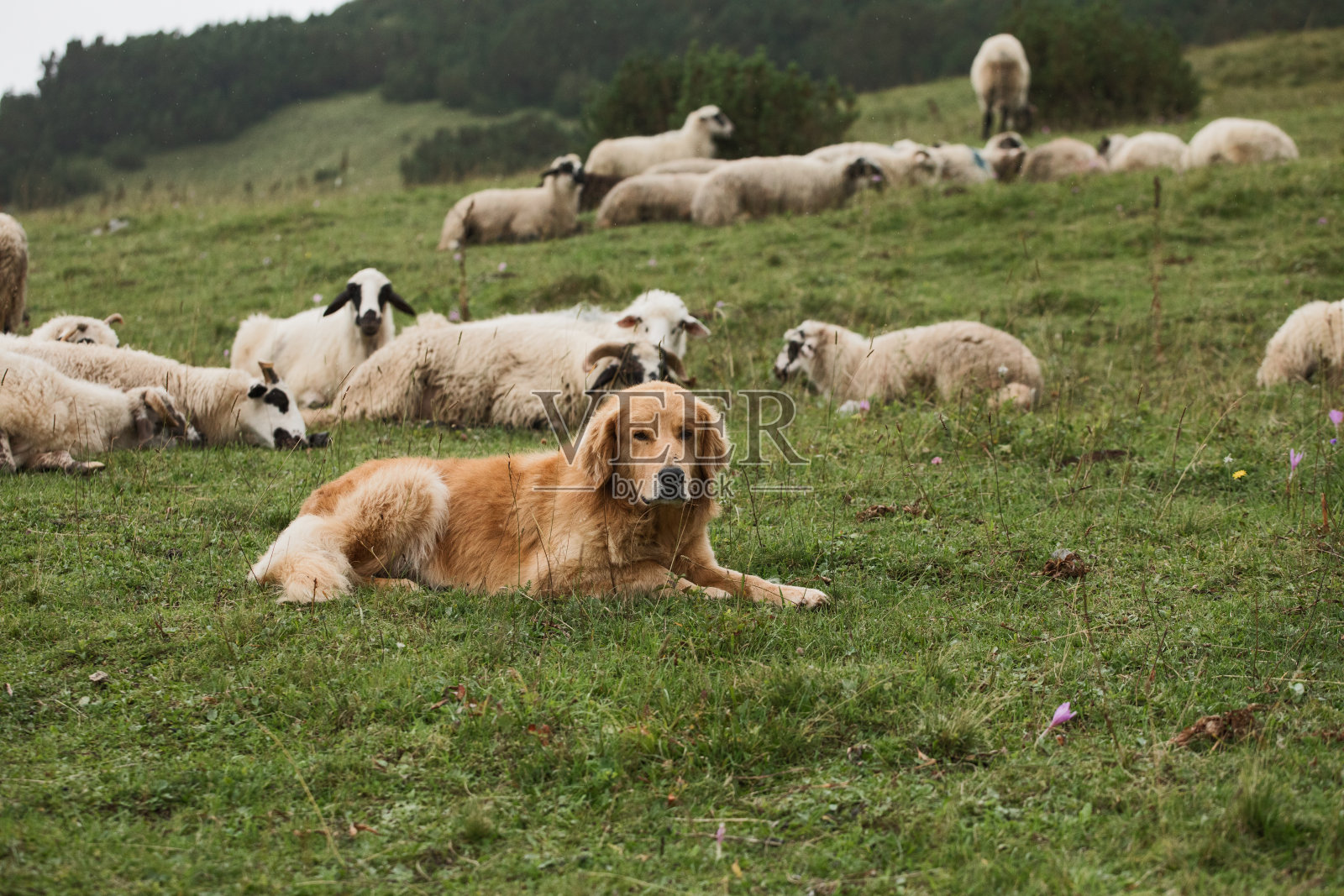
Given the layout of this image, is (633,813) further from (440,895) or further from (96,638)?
(96,638)

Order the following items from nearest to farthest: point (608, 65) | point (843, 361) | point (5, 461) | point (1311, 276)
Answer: point (5, 461), point (843, 361), point (1311, 276), point (608, 65)

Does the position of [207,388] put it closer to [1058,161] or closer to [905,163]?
[905,163]

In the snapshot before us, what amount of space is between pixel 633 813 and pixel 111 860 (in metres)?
1.42

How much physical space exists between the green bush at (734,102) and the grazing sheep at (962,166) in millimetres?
3654

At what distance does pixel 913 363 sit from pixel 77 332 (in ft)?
24.1

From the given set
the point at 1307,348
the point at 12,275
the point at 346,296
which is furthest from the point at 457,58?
the point at 1307,348

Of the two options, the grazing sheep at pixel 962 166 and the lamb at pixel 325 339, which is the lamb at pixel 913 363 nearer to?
the lamb at pixel 325 339

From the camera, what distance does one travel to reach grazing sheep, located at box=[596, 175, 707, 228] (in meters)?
16.5

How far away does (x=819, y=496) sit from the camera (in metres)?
6.29

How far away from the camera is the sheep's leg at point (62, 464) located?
6.80m

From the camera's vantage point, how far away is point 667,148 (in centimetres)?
2091

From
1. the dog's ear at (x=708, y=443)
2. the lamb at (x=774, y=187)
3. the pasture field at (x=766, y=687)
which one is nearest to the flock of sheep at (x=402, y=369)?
the pasture field at (x=766, y=687)

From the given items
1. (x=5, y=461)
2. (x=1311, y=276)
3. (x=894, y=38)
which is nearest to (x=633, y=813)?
(x=5, y=461)

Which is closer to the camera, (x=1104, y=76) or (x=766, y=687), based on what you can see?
(x=766, y=687)
